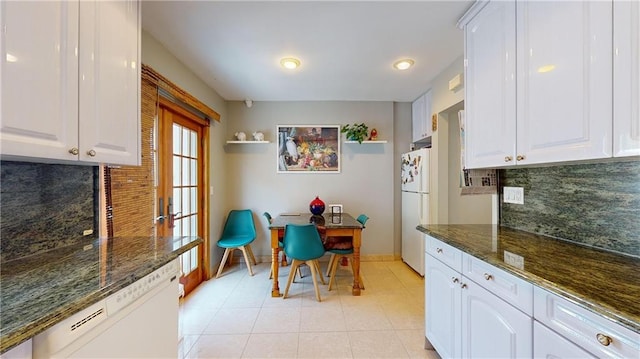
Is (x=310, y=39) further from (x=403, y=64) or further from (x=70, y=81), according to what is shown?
(x=70, y=81)

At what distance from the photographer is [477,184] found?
6.15 feet

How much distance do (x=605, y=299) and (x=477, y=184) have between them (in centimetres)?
122

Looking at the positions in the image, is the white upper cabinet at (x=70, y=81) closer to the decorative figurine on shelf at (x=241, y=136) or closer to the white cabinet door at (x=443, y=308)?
the white cabinet door at (x=443, y=308)

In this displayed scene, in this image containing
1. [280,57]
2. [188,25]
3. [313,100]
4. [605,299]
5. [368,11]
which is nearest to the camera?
[605,299]

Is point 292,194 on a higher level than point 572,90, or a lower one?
lower

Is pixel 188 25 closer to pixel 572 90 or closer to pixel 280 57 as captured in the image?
pixel 280 57

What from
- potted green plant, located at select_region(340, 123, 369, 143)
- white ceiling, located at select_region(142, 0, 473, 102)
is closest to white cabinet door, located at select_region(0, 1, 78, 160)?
white ceiling, located at select_region(142, 0, 473, 102)

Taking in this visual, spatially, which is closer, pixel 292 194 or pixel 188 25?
pixel 188 25

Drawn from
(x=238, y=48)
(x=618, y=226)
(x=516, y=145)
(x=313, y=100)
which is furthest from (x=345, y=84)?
(x=618, y=226)

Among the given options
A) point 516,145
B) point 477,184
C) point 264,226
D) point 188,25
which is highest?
point 188,25

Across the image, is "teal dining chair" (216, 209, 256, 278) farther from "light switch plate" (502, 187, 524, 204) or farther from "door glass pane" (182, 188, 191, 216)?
"light switch plate" (502, 187, 524, 204)

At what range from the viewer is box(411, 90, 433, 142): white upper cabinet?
3.38 metres

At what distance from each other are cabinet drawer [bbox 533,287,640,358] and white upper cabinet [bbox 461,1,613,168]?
2.08 feet

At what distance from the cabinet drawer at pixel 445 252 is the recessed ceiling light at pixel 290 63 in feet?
6.64
